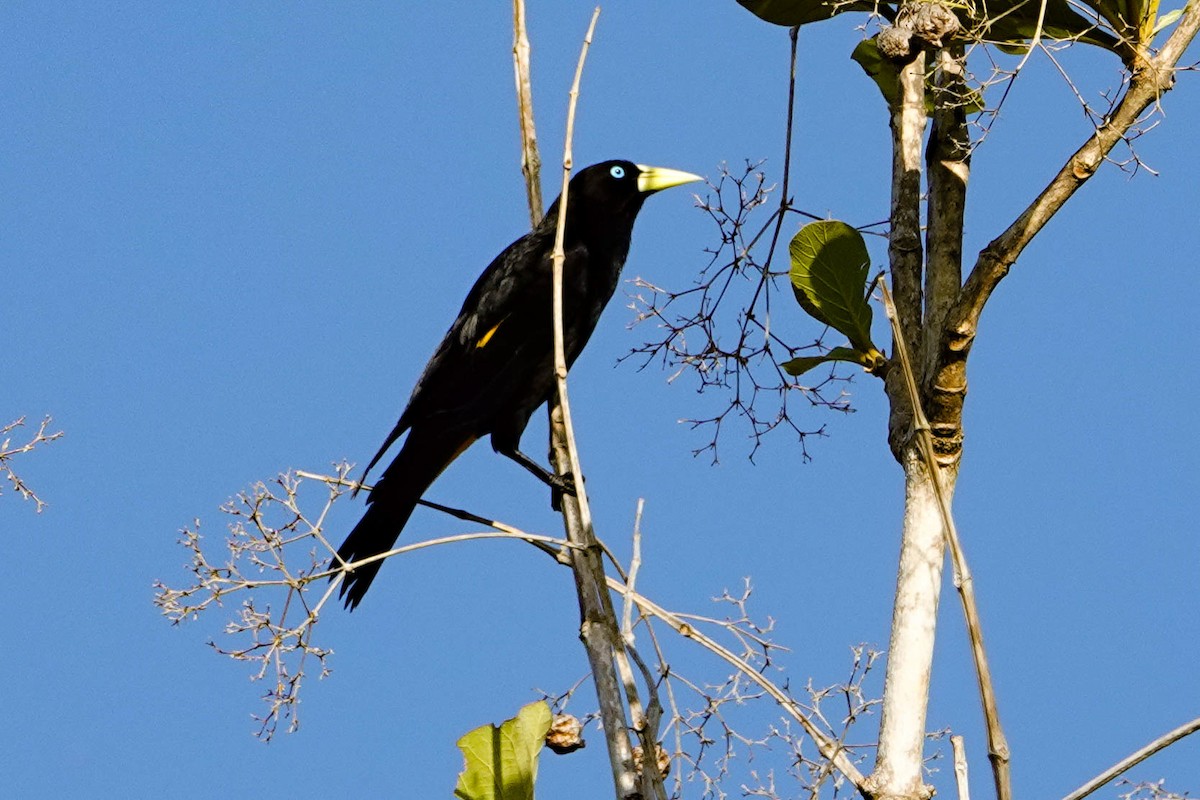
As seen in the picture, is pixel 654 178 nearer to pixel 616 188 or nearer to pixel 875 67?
pixel 616 188

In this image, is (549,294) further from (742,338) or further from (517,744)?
(517,744)

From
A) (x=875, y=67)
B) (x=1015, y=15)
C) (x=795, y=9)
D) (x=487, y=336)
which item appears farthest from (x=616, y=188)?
(x=1015, y=15)

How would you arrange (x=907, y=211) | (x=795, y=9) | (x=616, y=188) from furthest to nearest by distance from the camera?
(x=616, y=188) < (x=795, y=9) < (x=907, y=211)

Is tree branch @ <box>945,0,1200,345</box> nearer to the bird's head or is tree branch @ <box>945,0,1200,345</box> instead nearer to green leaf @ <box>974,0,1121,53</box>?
green leaf @ <box>974,0,1121,53</box>

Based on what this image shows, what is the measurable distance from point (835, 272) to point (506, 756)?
32.4 inches

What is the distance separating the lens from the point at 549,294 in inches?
142

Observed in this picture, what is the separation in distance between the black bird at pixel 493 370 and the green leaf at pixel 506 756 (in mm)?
1638

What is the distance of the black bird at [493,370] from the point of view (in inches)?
140

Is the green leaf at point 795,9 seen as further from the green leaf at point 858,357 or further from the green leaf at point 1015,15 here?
the green leaf at point 858,357

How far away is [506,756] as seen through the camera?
1.85m

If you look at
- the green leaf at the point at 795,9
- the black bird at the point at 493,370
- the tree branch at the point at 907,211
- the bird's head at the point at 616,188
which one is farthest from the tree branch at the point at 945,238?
the bird's head at the point at 616,188

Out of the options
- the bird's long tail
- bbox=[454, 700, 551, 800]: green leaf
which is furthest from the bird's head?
bbox=[454, 700, 551, 800]: green leaf

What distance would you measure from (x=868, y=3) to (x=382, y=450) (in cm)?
169

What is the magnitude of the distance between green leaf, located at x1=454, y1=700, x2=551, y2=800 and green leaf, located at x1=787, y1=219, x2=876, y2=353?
0.69m
